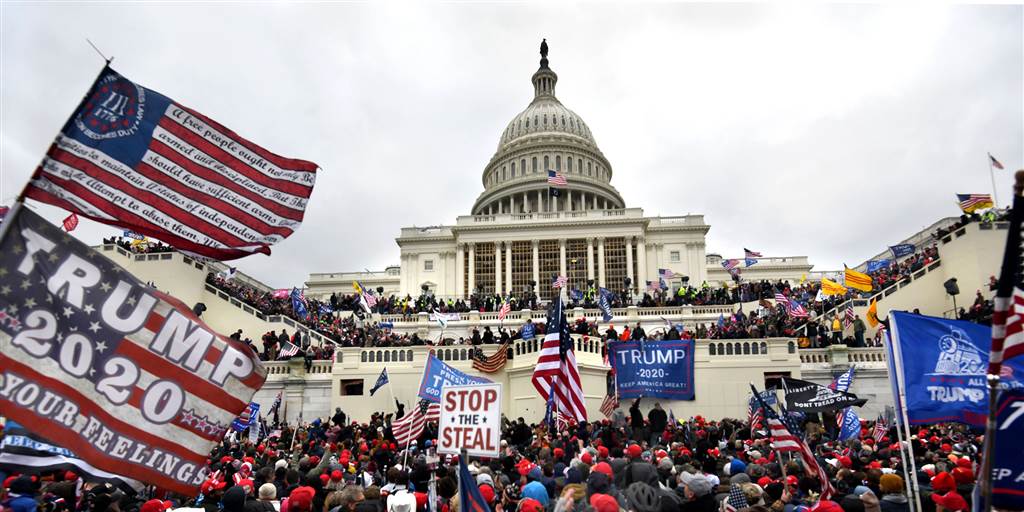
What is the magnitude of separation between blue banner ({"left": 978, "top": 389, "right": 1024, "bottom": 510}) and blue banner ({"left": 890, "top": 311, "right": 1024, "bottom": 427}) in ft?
8.50

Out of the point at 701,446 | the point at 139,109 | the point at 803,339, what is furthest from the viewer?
the point at 803,339

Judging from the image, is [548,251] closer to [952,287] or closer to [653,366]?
[952,287]

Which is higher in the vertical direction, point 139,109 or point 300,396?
point 139,109

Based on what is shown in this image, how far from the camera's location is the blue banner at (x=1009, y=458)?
227 inches

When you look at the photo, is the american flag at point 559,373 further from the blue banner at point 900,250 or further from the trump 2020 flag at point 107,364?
the blue banner at point 900,250

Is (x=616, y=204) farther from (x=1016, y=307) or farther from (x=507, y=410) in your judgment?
(x=1016, y=307)

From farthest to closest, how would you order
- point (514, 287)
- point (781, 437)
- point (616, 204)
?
point (616, 204) → point (514, 287) → point (781, 437)

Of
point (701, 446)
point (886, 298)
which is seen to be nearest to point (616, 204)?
point (886, 298)

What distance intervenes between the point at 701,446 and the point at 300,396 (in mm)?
18294

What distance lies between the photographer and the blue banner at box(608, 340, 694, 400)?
22.3m

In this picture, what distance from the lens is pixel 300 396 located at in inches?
1087

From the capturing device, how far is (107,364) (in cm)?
562

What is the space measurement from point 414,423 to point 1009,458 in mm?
11033

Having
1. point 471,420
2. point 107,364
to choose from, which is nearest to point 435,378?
point 471,420
